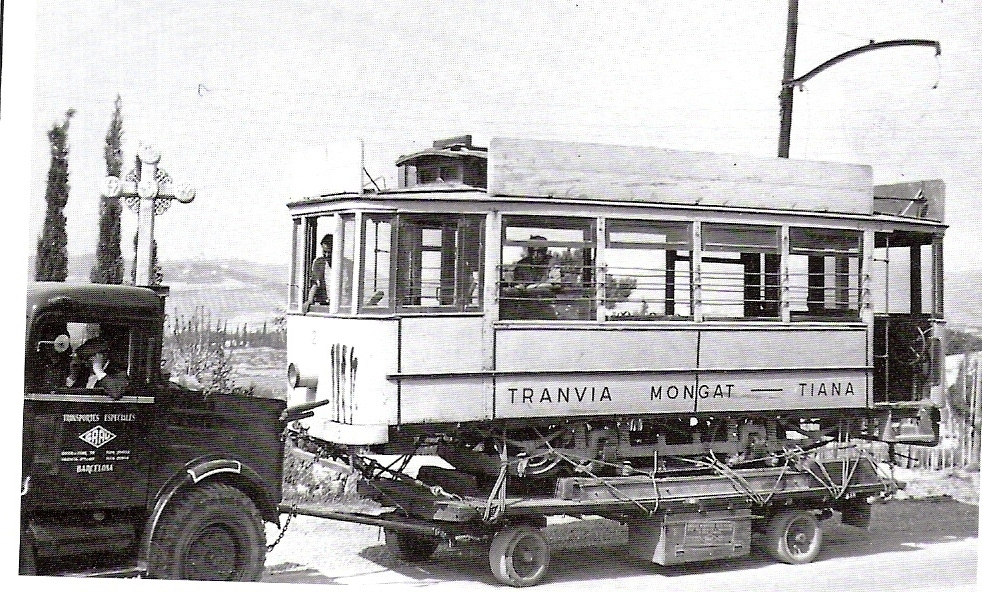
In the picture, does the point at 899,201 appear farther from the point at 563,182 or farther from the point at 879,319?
the point at 563,182

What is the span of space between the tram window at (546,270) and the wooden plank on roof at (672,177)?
252 millimetres

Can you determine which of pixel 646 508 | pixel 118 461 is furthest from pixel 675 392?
pixel 118 461

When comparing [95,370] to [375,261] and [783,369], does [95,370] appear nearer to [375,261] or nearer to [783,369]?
[375,261]

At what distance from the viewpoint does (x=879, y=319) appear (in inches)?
305

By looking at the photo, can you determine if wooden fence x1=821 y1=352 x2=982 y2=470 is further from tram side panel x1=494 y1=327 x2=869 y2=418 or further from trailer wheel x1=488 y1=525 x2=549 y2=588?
trailer wheel x1=488 y1=525 x2=549 y2=588

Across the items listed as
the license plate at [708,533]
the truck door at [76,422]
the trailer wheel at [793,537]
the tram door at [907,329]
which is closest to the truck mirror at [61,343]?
the truck door at [76,422]

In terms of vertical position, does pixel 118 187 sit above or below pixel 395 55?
below

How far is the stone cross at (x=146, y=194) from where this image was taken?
6746 millimetres

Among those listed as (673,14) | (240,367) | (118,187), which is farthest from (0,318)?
(673,14)

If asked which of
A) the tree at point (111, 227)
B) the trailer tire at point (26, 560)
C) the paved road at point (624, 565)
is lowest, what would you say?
the paved road at point (624, 565)

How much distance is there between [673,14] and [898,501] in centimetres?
455

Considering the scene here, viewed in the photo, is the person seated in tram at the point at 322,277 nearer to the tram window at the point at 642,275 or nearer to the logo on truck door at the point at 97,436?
the logo on truck door at the point at 97,436

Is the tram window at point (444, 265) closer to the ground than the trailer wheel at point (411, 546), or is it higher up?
higher up

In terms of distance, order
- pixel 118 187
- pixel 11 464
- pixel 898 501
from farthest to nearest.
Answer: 1. pixel 898 501
2. pixel 118 187
3. pixel 11 464
